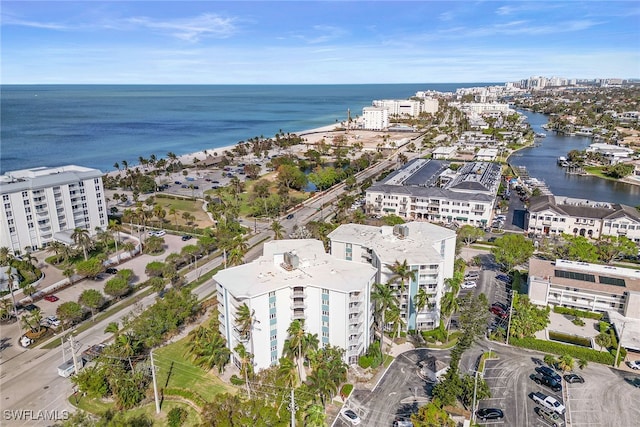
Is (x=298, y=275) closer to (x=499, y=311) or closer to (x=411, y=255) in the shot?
(x=411, y=255)

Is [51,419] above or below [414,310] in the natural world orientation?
below

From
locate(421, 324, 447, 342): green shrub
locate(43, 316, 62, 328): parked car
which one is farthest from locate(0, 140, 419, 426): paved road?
locate(421, 324, 447, 342): green shrub

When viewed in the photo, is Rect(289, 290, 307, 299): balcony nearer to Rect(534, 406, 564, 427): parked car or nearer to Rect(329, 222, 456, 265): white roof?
Rect(329, 222, 456, 265): white roof

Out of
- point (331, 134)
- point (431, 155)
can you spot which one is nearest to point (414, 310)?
point (431, 155)

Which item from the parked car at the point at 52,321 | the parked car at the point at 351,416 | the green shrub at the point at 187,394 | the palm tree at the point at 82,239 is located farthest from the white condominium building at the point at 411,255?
the palm tree at the point at 82,239

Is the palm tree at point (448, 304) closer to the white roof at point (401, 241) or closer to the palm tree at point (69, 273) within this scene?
the white roof at point (401, 241)

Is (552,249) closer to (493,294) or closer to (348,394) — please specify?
(493,294)

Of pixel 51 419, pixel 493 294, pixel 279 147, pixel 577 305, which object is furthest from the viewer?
pixel 279 147
